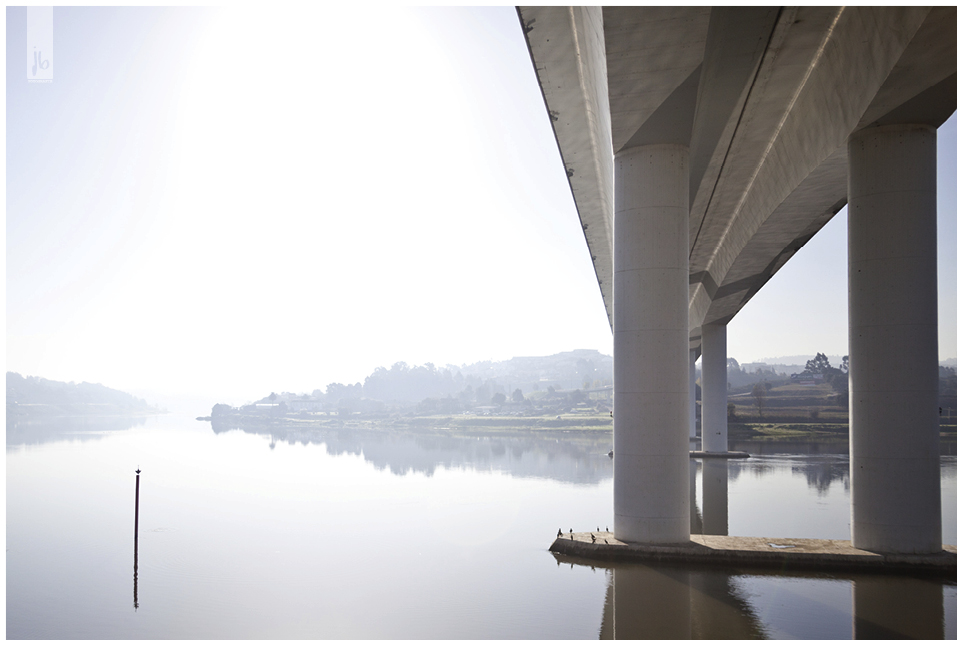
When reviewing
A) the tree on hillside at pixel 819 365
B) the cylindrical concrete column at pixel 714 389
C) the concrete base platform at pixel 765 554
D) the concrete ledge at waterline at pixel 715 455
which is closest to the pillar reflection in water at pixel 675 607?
the concrete base platform at pixel 765 554

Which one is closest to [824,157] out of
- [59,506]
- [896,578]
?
[896,578]

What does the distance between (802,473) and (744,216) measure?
1557 cm

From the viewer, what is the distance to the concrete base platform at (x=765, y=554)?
12180mm

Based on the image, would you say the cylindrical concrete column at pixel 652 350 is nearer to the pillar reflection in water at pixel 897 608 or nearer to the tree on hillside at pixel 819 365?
the pillar reflection in water at pixel 897 608

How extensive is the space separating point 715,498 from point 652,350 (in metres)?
11.7

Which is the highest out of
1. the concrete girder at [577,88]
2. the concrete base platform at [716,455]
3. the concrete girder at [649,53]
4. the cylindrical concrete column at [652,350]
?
the concrete girder at [577,88]

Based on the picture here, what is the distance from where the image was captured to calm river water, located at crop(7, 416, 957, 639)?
31.6 ft

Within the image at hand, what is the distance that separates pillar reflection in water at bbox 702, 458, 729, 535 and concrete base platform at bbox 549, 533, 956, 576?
3266mm

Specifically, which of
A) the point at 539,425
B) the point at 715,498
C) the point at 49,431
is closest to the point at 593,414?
the point at 539,425

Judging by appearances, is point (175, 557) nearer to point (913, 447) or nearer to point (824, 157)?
point (913, 447)

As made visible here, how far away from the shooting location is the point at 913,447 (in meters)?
12.7

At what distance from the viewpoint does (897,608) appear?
32.0 ft

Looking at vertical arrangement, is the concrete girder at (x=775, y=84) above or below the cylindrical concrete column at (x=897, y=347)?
above

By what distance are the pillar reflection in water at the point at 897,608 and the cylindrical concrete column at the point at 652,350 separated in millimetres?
3560
